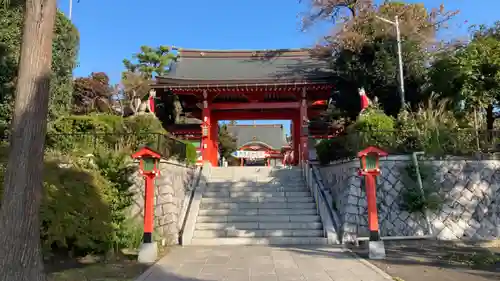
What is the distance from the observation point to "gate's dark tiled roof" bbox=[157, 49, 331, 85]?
13.7 m

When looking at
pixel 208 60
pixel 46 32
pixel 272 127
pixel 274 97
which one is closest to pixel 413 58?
pixel 274 97

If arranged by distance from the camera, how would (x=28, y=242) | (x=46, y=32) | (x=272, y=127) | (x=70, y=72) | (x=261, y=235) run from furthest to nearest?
(x=272, y=127) → (x=70, y=72) → (x=261, y=235) → (x=46, y=32) → (x=28, y=242)

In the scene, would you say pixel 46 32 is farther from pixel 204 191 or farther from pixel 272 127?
pixel 272 127

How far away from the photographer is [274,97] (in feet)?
49.6

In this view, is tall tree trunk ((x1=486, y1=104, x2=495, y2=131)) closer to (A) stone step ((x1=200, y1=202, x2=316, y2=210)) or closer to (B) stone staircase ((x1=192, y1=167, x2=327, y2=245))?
(B) stone staircase ((x1=192, y1=167, x2=327, y2=245))

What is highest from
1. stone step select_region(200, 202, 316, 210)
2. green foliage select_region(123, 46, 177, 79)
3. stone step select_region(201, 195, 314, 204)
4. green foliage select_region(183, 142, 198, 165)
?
green foliage select_region(123, 46, 177, 79)

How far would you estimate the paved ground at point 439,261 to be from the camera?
16.9 ft

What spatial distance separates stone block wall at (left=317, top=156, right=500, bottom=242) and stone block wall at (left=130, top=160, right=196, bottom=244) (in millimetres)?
4073

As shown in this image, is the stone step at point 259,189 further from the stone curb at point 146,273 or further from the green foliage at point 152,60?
the green foliage at point 152,60

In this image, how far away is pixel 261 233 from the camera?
831 cm

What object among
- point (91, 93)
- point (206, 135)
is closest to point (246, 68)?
point (206, 135)

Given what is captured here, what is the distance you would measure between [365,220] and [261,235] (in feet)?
8.50

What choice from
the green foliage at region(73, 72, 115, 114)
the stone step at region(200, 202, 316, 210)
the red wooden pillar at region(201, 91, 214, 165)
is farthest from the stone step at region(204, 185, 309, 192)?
the green foliage at region(73, 72, 115, 114)

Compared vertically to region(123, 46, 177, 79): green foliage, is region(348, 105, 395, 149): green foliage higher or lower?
lower
